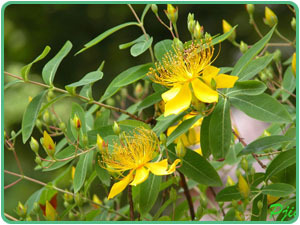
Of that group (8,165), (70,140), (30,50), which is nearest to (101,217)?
(70,140)

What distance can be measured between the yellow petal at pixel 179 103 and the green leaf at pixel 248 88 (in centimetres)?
11

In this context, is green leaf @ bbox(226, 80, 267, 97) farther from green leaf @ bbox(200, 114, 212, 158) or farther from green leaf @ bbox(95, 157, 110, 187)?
green leaf @ bbox(95, 157, 110, 187)

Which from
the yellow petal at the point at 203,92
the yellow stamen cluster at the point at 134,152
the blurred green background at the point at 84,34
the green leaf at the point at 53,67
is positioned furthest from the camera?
the blurred green background at the point at 84,34

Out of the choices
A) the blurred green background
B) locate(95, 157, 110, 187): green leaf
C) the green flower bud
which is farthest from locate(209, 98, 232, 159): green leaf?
the blurred green background

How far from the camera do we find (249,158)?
4.57 ft

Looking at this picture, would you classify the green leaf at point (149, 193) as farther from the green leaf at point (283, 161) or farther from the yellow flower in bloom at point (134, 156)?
the green leaf at point (283, 161)

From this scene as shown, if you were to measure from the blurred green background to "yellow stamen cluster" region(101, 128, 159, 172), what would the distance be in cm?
188

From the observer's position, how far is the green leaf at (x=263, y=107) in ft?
3.47

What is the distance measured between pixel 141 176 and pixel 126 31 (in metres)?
2.26

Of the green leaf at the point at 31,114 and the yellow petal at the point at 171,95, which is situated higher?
the yellow petal at the point at 171,95

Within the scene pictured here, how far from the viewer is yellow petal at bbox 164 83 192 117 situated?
1.03m

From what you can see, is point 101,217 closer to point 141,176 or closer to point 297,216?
point 141,176

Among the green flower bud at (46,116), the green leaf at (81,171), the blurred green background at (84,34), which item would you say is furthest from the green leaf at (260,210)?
the blurred green background at (84,34)

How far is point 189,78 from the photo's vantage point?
43.8 inches
